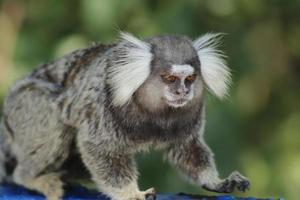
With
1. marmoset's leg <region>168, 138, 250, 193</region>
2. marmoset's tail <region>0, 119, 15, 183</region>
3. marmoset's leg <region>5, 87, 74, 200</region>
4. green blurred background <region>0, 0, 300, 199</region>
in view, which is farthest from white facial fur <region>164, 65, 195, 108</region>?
green blurred background <region>0, 0, 300, 199</region>

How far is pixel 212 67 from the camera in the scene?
462 centimetres

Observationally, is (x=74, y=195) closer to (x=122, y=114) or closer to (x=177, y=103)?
(x=122, y=114)

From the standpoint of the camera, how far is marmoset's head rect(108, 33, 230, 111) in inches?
173

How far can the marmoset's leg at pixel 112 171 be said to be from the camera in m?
4.53

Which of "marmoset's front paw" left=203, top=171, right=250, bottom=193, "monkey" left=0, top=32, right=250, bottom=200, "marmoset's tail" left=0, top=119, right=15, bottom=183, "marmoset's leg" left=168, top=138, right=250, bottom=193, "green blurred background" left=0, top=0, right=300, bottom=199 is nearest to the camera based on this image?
"monkey" left=0, top=32, right=250, bottom=200

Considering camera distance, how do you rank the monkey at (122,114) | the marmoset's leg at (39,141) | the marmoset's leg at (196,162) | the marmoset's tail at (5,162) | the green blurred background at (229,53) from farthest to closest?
the green blurred background at (229,53) < the marmoset's tail at (5,162) < the marmoset's leg at (39,141) < the marmoset's leg at (196,162) < the monkey at (122,114)

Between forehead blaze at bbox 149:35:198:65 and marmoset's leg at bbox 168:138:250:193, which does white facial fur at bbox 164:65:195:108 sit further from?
marmoset's leg at bbox 168:138:250:193

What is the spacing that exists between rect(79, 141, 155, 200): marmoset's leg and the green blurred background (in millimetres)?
2347

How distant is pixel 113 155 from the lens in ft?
15.1

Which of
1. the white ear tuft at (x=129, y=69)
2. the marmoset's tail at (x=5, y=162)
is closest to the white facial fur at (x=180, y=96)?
the white ear tuft at (x=129, y=69)

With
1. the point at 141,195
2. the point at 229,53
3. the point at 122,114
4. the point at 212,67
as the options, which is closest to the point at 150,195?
the point at 141,195

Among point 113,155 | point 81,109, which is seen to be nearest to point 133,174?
point 113,155

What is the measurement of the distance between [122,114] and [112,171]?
31 centimetres

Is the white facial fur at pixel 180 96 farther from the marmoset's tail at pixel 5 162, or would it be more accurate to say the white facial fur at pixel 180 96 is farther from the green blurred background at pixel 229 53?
the green blurred background at pixel 229 53
